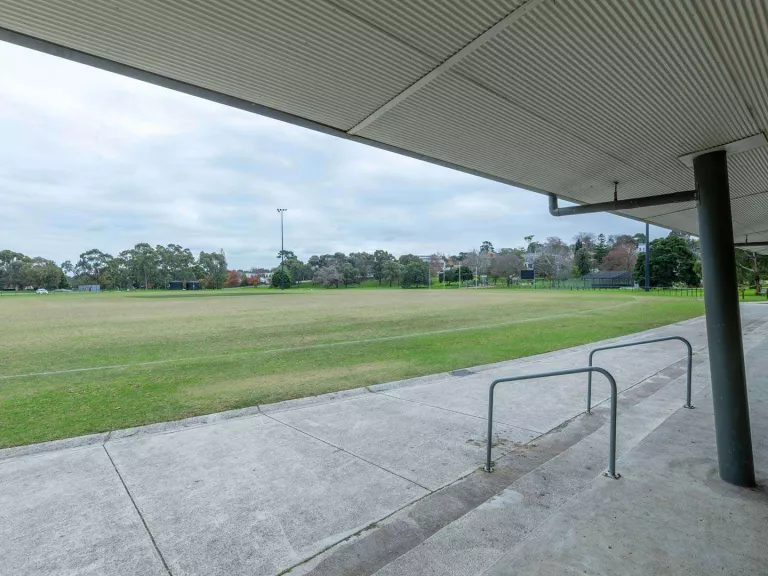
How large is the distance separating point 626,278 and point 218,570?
8307cm

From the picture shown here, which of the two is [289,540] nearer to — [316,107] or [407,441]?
[407,441]

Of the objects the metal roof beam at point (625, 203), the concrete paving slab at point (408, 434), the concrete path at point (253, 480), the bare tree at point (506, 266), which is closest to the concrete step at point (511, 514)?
the concrete path at point (253, 480)

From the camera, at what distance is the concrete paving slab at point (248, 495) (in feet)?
9.06

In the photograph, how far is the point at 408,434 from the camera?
4820 mm

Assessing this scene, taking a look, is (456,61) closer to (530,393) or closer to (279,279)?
(530,393)

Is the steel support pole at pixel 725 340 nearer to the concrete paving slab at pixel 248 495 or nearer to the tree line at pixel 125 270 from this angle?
the concrete paving slab at pixel 248 495

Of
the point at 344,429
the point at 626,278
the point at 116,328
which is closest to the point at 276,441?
the point at 344,429

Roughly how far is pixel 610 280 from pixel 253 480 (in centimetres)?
8319

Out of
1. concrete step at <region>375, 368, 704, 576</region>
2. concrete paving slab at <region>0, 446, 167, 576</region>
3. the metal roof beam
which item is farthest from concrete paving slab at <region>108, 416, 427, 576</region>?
the metal roof beam

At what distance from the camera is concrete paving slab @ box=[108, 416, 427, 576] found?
276 cm

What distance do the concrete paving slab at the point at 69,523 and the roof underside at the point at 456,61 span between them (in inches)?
124

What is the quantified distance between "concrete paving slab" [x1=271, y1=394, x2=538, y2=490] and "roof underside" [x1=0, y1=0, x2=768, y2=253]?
3.12 meters

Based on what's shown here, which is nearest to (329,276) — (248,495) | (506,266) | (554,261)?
(506,266)

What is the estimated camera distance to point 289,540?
2852 mm
